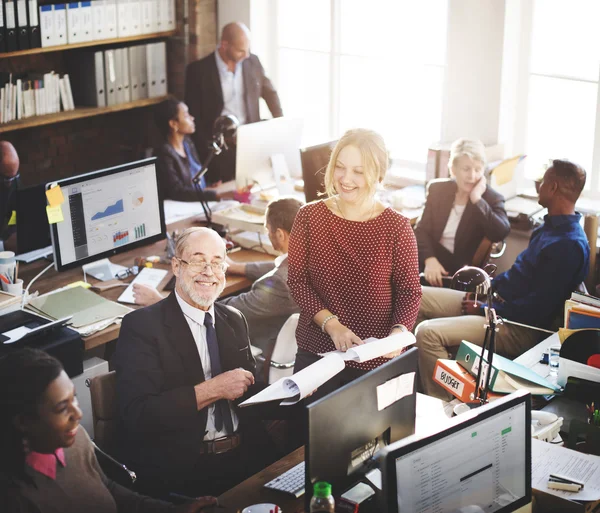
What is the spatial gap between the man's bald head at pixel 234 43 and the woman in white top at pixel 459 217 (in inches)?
68.7

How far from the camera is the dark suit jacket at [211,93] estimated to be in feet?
17.9

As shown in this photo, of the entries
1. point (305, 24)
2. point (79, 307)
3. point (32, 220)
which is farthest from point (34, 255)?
point (305, 24)

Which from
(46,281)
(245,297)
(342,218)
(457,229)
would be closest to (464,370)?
(342,218)

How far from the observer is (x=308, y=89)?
602 cm

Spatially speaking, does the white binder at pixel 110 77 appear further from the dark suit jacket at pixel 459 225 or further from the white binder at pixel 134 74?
the dark suit jacket at pixel 459 225

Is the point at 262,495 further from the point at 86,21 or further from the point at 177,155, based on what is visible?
the point at 86,21

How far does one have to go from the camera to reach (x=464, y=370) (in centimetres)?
275

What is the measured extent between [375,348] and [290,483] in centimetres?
50

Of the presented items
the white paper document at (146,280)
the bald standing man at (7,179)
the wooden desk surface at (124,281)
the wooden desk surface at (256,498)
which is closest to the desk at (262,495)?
the wooden desk surface at (256,498)

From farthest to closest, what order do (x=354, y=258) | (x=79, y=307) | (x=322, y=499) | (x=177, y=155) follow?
(x=177, y=155) < (x=79, y=307) < (x=354, y=258) < (x=322, y=499)

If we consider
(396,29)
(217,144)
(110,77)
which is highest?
(396,29)

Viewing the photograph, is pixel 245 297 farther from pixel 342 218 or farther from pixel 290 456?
pixel 290 456

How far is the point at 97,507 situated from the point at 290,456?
60 centimetres

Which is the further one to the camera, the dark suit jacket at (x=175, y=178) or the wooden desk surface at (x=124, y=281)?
the dark suit jacket at (x=175, y=178)
